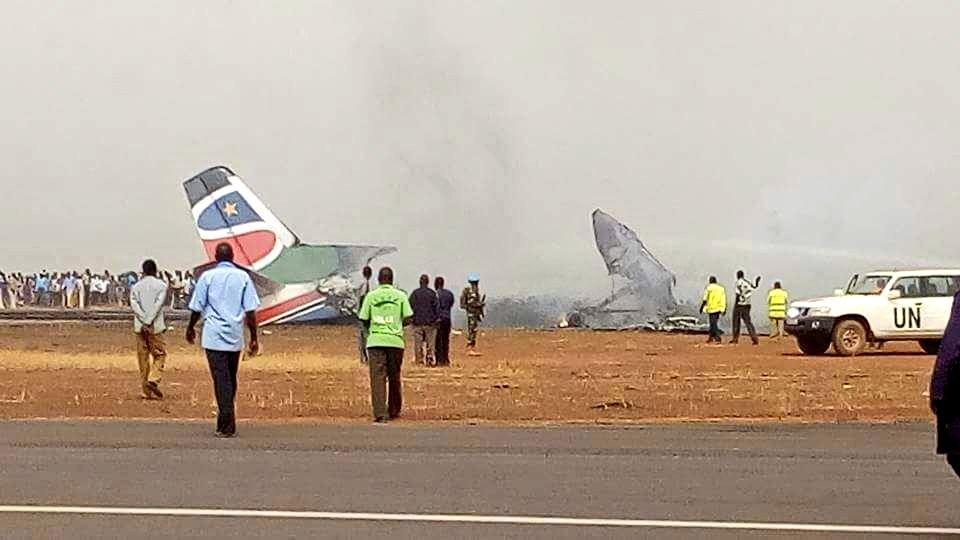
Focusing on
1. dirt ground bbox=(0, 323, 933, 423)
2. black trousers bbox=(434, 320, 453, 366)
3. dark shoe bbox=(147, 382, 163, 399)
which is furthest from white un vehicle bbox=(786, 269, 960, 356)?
dark shoe bbox=(147, 382, 163, 399)

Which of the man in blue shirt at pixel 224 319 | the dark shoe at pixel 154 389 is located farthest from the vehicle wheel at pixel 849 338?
the man in blue shirt at pixel 224 319

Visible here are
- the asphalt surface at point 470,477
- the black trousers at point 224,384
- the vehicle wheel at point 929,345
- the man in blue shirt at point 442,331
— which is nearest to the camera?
the asphalt surface at point 470,477

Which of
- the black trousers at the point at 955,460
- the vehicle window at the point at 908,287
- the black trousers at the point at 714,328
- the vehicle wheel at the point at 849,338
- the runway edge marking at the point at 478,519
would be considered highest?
the vehicle window at the point at 908,287

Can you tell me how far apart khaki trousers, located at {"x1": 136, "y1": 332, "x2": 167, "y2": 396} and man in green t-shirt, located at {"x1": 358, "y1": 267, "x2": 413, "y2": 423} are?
3.81 metres

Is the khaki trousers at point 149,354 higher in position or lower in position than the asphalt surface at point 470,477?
higher

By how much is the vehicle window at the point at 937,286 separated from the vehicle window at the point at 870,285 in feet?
2.68

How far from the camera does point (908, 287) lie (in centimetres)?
3291

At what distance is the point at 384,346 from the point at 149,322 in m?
4.23

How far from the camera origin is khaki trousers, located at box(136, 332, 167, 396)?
63.7 ft

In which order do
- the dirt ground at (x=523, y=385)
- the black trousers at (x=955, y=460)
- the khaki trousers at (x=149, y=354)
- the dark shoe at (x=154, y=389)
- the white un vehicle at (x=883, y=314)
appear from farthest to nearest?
the white un vehicle at (x=883, y=314)
the dark shoe at (x=154, y=389)
the khaki trousers at (x=149, y=354)
the dirt ground at (x=523, y=385)
the black trousers at (x=955, y=460)

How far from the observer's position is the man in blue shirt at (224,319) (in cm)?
1462

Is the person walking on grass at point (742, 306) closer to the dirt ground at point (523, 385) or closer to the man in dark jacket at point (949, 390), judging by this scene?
the dirt ground at point (523, 385)

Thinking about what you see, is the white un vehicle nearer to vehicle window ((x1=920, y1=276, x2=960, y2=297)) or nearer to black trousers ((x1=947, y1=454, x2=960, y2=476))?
vehicle window ((x1=920, y1=276, x2=960, y2=297))

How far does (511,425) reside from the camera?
16281 millimetres
